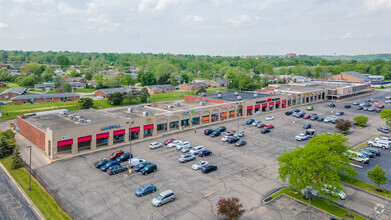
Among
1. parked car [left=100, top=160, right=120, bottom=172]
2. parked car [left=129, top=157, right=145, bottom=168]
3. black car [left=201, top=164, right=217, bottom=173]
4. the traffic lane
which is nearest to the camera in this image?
the traffic lane

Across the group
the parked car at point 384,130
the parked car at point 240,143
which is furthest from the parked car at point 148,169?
the parked car at point 384,130

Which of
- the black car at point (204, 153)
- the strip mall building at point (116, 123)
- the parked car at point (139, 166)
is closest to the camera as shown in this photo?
the parked car at point (139, 166)

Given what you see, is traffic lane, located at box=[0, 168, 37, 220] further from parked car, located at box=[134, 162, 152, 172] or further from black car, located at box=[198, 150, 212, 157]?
black car, located at box=[198, 150, 212, 157]

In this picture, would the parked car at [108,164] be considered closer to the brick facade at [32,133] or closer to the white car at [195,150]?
the white car at [195,150]

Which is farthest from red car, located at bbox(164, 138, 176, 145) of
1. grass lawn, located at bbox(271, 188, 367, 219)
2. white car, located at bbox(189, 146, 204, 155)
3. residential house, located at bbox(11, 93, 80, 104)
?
residential house, located at bbox(11, 93, 80, 104)

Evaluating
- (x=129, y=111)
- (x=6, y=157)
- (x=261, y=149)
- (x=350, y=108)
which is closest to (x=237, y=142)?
(x=261, y=149)

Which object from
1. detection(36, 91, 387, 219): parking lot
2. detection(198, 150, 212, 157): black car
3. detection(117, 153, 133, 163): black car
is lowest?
detection(36, 91, 387, 219): parking lot

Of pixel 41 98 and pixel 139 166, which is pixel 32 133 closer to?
pixel 139 166
